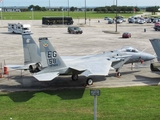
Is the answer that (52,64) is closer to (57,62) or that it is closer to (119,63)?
(57,62)

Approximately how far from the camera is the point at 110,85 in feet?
80.8

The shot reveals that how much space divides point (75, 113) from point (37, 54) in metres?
8.21

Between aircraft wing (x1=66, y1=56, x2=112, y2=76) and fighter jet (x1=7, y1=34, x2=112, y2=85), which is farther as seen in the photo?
aircraft wing (x1=66, y1=56, x2=112, y2=76)

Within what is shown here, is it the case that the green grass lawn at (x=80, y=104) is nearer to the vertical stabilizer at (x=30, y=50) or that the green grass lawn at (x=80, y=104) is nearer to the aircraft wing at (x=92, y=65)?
the aircraft wing at (x=92, y=65)

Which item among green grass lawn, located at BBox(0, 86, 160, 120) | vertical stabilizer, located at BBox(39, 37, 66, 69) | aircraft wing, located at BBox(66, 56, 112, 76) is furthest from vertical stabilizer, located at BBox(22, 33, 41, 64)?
green grass lawn, located at BBox(0, 86, 160, 120)

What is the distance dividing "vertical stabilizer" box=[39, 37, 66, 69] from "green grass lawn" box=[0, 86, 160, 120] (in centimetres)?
209

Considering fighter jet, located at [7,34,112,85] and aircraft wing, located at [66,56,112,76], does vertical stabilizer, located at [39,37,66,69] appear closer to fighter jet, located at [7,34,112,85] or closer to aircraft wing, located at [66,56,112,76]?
fighter jet, located at [7,34,112,85]

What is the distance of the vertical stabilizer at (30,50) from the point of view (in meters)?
24.0

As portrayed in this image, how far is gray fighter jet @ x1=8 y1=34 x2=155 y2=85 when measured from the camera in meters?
22.1

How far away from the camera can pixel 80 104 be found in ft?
63.9

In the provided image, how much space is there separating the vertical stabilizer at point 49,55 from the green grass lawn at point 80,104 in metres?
2.09

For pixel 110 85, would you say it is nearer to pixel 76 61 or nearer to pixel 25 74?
pixel 76 61

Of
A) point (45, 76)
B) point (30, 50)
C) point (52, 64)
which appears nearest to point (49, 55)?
point (52, 64)

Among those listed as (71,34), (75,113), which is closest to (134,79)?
(75,113)
